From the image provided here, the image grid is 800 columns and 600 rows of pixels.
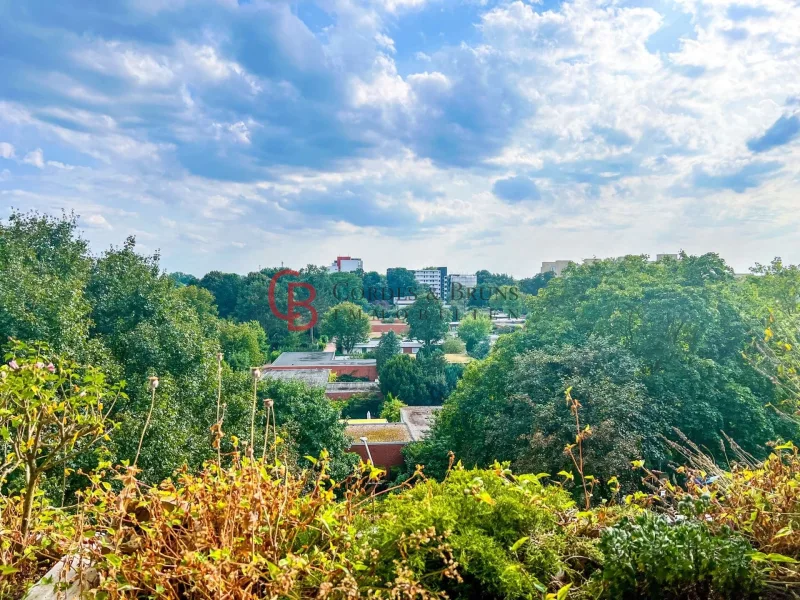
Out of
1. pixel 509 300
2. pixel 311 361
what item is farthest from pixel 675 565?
pixel 509 300

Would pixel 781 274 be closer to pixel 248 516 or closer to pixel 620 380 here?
pixel 620 380

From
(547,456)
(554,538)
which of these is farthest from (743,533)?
(547,456)

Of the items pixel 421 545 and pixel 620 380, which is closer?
pixel 421 545

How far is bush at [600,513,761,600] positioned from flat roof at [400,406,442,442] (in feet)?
33.8

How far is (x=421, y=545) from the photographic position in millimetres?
1346

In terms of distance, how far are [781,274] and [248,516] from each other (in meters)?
11.3

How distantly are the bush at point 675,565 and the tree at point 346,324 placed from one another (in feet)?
96.8

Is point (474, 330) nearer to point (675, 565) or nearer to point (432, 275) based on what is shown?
point (675, 565)

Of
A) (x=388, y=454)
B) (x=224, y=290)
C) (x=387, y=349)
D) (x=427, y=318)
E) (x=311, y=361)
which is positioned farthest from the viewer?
(x=224, y=290)

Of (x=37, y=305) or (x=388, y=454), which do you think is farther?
(x=388, y=454)

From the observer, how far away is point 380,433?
1264cm

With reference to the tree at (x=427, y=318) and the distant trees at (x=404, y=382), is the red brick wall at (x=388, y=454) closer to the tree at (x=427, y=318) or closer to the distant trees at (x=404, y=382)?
the distant trees at (x=404, y=382)

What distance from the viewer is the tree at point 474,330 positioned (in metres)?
32.0

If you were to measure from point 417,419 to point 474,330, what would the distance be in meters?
18.3
